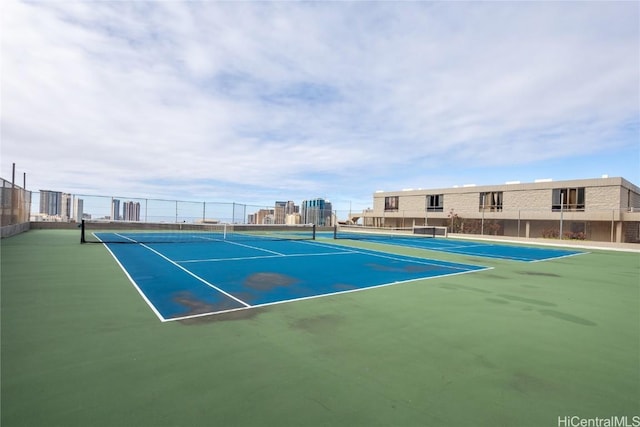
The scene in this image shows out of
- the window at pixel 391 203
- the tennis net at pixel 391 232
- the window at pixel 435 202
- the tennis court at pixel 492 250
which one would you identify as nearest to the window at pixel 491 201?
the window at pixel 435 202

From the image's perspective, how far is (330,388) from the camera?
304cm

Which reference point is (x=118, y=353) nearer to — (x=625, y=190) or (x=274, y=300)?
(x=274, y=300)

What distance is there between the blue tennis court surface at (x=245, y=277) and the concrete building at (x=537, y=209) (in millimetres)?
20874

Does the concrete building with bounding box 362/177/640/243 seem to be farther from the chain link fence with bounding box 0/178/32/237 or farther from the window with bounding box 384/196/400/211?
the chain link fence with bounding box 0/178/32/237

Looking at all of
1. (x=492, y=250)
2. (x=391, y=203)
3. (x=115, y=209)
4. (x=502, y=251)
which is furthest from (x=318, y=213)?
(x=502, y=251)

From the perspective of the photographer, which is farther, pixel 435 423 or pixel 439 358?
pixel 439 358

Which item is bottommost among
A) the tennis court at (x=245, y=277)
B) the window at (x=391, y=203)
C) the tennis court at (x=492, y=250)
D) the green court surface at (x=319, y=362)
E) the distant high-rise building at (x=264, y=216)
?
the tennis court at (x=492, y=250)

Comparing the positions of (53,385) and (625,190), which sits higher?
(625,190)

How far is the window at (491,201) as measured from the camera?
39.0 m

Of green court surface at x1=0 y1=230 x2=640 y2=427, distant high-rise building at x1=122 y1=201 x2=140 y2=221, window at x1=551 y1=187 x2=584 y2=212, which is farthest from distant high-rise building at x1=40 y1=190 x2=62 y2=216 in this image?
window at x1=551 y1=187 x2=584 y2=212

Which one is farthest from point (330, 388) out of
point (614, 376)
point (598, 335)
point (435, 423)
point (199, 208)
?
point (199, 208)

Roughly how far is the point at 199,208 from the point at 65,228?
33.3 feet

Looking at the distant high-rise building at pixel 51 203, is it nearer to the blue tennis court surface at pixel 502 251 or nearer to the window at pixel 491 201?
the blue tennis court surface at pixel 502 251

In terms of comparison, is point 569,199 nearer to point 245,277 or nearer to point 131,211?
point 245,277
